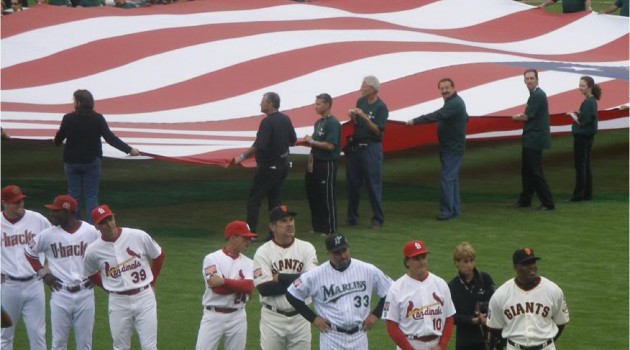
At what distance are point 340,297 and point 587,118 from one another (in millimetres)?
7505

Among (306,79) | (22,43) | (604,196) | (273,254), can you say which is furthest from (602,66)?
(273,254)

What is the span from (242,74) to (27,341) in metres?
6.53

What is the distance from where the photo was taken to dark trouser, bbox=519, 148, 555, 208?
1469 cm

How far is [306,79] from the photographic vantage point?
16.2 m

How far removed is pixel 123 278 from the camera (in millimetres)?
9453

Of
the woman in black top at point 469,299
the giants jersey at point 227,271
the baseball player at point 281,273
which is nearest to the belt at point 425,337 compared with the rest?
the woman in black top at point 469,299

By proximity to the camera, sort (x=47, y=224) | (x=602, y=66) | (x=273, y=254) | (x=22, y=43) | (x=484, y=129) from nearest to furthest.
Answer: (x=273, y=254), (x=47, y=224), (x=484, y=129), (x=22, y=43), (x=602, y=66)

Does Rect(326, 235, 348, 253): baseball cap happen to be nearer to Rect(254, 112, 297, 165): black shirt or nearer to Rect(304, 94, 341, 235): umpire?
Rect(254, 112, 297, 165): black shirt

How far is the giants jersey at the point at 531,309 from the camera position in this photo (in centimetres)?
838

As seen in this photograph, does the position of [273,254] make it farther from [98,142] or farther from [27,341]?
[98,142]

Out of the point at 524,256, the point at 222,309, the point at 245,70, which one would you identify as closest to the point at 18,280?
the point at 222,309

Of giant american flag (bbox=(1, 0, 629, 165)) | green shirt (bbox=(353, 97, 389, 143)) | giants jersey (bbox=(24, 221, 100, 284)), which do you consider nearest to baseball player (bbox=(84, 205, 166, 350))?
giants jersey (bbox=(24, 221, 100, 284))

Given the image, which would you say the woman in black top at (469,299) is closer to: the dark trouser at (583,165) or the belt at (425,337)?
the belt at (425,337)

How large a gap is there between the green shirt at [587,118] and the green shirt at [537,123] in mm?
760
